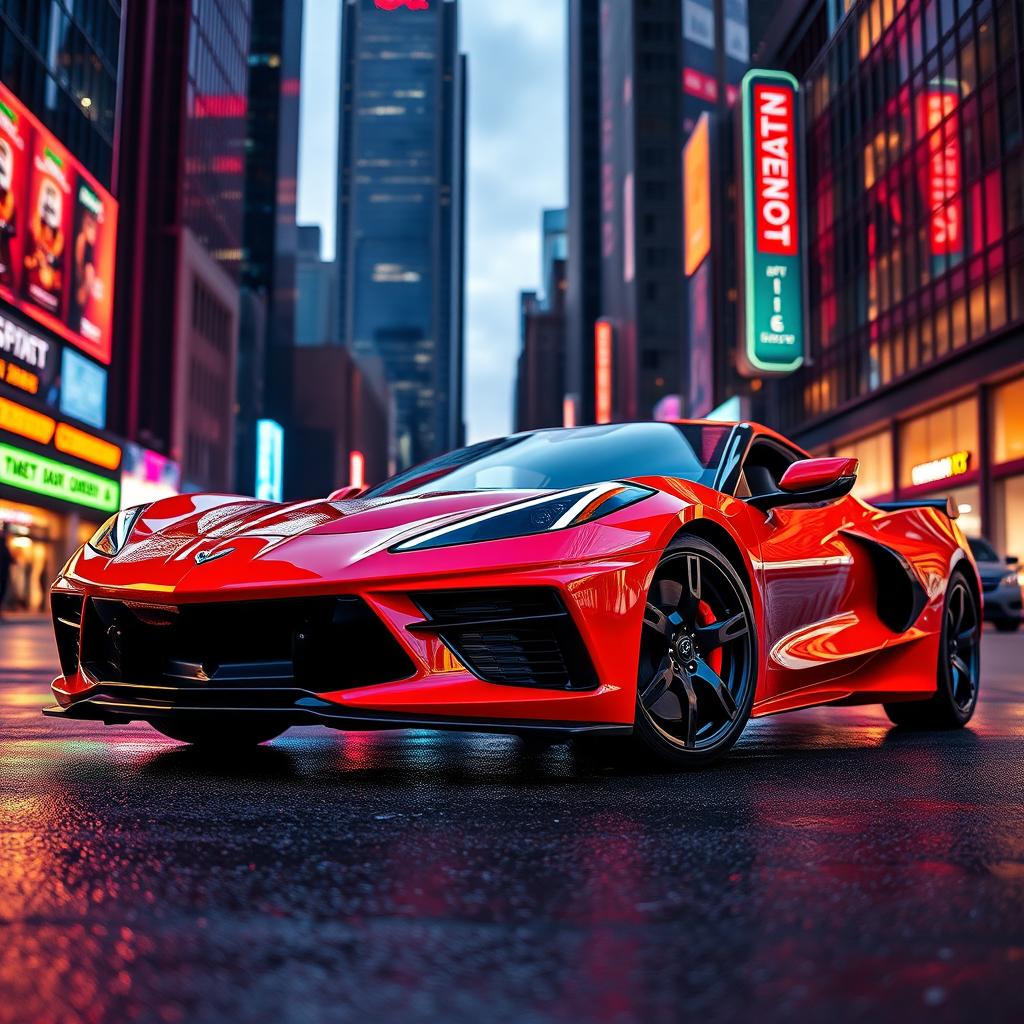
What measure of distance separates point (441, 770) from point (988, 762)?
74.2 inches

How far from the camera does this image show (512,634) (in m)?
3.57

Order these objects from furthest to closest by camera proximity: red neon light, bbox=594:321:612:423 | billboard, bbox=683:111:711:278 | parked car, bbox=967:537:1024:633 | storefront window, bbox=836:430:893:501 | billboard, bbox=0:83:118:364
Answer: red neon light, bbox=594:321:612:423 → billboard, bbox=683:111:711:278 → storefront window, bbox=836:430:893:501 → billboard, bbox=0:83:118:364 → parked car, bbox=967:537:1024:633

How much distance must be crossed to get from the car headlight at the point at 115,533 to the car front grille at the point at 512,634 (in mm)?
1300

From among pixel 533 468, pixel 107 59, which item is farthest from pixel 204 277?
pixel 533 468

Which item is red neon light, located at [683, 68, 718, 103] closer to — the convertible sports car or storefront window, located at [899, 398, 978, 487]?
storefront window, located at [899, 398, 978, 487]

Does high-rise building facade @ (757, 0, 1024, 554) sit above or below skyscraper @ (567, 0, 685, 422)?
below

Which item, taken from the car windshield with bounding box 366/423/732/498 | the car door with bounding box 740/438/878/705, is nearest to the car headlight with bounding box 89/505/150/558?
the car windshield with bounding box 366/423/732/498

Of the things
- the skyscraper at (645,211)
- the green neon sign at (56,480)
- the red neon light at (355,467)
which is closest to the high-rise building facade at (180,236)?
the green neon sign at (56,480)

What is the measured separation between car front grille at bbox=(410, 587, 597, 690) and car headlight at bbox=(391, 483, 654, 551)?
185 millimetres

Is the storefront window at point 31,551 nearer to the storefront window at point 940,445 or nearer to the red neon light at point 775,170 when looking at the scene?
the red neon light at point 775,170

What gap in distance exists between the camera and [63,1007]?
1.58 meters

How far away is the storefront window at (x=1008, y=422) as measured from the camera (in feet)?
95.8

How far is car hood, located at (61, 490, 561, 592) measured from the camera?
364 cm

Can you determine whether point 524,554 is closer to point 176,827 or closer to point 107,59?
point 176,827
